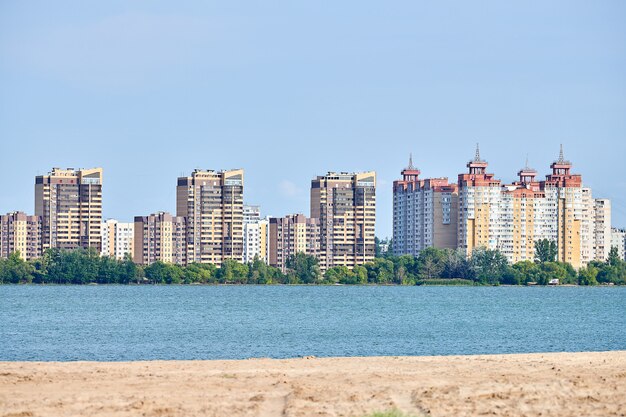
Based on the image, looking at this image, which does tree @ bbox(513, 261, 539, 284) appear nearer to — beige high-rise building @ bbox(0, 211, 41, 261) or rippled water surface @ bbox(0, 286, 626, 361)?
beige high-rise building @ bbox(0, 211, 41, 261)

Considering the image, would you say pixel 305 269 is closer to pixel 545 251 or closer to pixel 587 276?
pixel 545 251

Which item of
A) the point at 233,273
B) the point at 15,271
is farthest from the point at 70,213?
the point at 233,273

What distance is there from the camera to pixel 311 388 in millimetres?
26047

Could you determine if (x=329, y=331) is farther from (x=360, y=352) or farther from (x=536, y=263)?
(x=536, y=263)

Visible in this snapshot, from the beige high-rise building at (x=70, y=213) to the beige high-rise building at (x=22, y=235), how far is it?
16.1 ft

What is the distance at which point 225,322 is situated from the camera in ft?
233

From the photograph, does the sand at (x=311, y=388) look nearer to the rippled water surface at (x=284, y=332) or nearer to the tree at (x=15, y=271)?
the rippled water surface at (x=284, y=332)

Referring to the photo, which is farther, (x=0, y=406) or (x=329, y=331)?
(x=329, y=331)

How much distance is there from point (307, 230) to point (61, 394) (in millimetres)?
167302

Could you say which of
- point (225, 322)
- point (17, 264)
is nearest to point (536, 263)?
point (17, 264)

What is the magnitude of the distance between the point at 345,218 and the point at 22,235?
4782 centimetres

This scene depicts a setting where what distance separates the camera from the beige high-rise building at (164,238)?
190125mm

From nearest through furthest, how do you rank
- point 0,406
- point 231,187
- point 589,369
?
point 0,406
point 589,369
point 231,187

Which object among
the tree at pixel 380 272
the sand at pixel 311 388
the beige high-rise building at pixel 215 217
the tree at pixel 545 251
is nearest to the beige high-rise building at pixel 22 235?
the beige high-rise building at pixel 215 217
